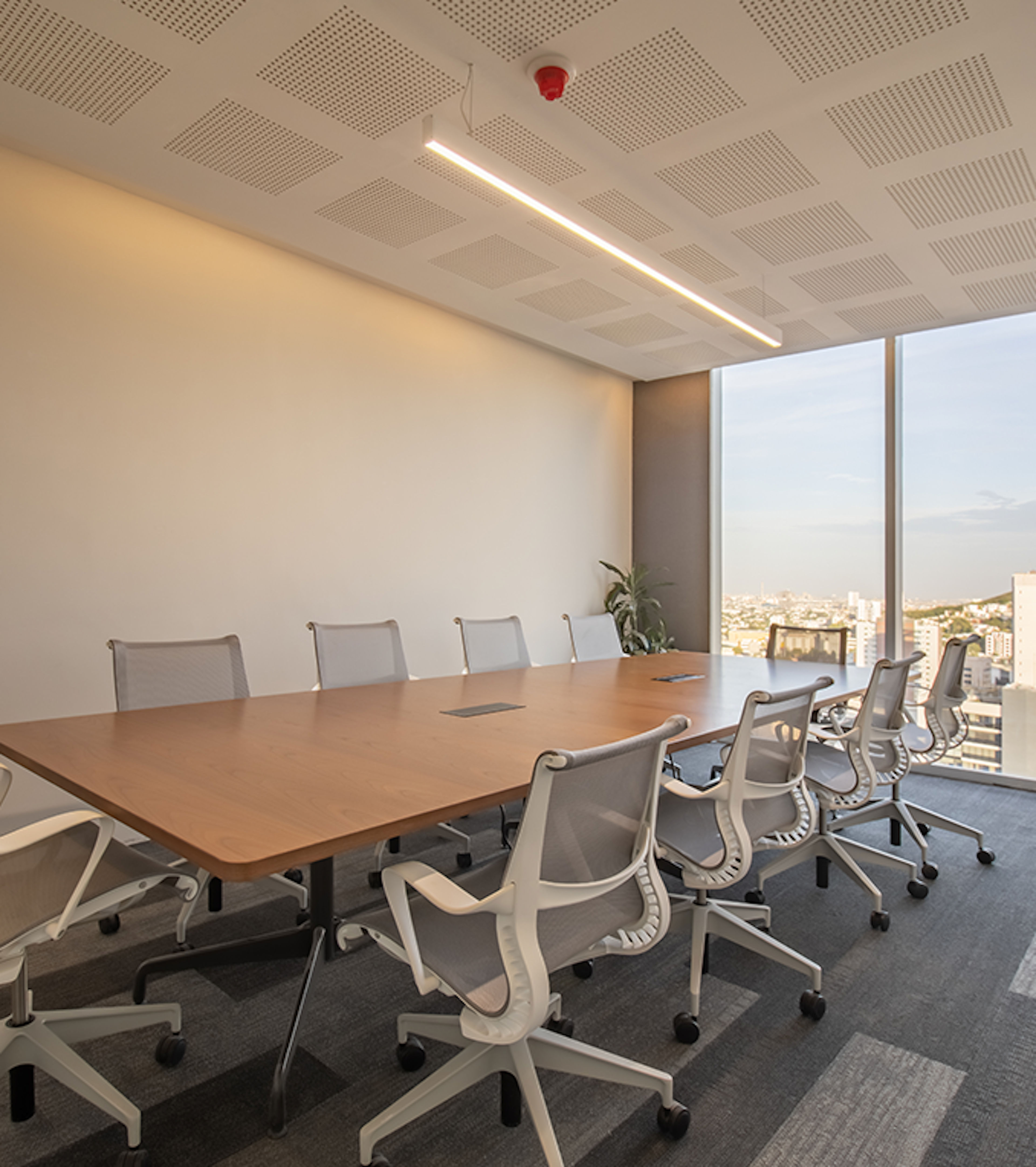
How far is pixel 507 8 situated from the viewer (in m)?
2.56

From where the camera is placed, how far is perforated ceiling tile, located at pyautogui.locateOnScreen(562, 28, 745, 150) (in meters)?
2.79

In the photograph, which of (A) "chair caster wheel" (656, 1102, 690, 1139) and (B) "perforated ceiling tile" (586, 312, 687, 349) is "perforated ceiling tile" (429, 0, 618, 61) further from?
(A) "chair caster wheel" (656, 1102, 690, 1139)

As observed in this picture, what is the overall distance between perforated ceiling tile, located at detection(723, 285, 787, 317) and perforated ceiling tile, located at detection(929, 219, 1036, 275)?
103 cm

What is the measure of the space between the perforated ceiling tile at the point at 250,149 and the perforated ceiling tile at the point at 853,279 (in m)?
2.97

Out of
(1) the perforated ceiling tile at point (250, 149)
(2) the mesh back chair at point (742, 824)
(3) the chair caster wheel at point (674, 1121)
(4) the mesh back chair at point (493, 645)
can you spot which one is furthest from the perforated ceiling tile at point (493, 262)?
(3) the chair caster wheel at point (674, 1121)

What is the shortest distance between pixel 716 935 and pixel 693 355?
201 inches

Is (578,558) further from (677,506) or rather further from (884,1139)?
A: (884,1139)

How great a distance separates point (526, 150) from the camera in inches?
134

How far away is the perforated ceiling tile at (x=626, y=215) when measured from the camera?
12.6 feet

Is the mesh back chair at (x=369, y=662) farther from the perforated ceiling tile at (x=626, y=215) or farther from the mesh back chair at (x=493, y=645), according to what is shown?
the perforated ceiling tile at (x=626, y=215)

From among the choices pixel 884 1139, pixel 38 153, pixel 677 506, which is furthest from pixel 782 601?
pixel 38 153

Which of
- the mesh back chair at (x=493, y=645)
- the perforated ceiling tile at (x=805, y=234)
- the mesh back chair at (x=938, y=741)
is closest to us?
the mesh back chair at (x=938, y=741)

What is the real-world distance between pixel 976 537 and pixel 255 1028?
556 cm

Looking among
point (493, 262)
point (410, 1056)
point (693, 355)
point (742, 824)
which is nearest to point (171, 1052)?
point (410, 1056)
